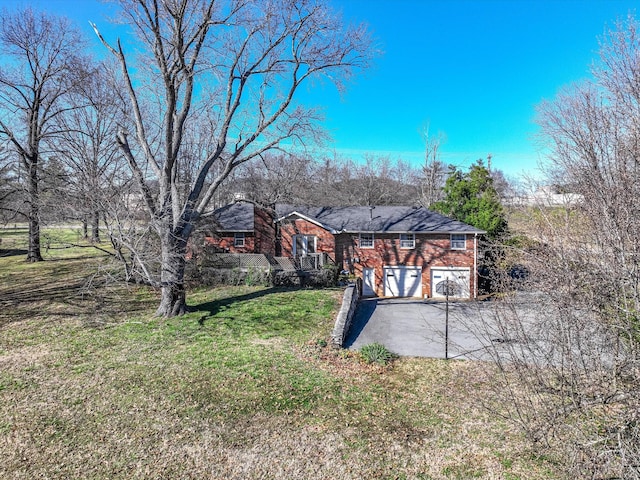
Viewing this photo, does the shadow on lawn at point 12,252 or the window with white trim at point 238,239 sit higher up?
the window with white trim at point 238,239

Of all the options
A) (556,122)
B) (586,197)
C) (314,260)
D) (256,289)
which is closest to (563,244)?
Result: (586,197)

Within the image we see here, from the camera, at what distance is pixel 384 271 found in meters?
20.3

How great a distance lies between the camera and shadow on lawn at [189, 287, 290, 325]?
37.6ft

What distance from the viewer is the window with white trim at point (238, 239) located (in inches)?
877

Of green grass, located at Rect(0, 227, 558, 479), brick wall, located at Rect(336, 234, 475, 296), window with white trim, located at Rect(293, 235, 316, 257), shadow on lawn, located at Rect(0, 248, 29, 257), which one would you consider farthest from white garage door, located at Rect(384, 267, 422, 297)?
shadow on lawn, located at Rect(0, 248, 29, 257)

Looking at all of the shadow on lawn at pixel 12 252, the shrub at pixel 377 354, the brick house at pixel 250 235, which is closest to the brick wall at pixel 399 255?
the brick house at pixel 250 235

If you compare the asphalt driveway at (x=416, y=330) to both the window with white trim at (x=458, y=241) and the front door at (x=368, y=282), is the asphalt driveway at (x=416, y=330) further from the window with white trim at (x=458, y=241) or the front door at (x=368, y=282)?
the window with white trim at (x=458, y=241)

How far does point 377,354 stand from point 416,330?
328cm

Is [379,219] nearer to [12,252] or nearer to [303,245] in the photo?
[303,245]

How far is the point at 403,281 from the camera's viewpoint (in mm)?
20141

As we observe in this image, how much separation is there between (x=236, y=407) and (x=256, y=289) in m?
8.35

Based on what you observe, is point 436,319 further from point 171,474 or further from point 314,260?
point 171,474

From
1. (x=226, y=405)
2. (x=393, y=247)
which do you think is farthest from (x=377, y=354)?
(x=393, y=247)

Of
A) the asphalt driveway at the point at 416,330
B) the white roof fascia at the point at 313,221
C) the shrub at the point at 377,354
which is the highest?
the white roof fascia at the point at 313,221
